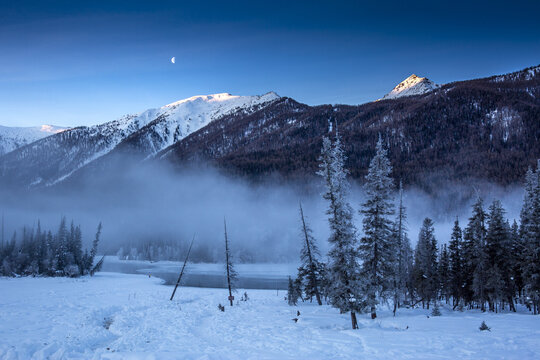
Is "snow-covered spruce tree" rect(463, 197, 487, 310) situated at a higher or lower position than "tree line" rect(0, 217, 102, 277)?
higher

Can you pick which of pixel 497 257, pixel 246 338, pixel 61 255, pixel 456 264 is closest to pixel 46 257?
pixel 61 255

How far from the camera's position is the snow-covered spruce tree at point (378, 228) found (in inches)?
996

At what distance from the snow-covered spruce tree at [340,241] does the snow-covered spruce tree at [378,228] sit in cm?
424

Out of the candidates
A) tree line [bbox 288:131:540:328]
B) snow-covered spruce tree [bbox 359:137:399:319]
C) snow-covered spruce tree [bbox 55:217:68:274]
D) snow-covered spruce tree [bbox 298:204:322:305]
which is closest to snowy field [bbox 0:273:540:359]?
tree line [bbox 288:131:540:328]

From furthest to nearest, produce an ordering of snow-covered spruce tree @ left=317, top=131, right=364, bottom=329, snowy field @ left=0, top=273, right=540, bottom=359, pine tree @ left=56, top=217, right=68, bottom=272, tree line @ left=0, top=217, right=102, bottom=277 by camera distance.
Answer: pine tree @ left=56, top=217, right=68, bottom=272 → tree line @ left=0, top=217, right=102, bottom=277 → snow-covered spruce tree @ left=317, top=131, right=364, bottom=329 → snowy field @ left=0, top=273, right=540, bottom=359

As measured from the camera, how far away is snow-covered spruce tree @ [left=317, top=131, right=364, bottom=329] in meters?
20.5

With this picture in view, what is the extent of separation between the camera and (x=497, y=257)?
3675 centimetres

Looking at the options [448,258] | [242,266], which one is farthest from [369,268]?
[242,266]

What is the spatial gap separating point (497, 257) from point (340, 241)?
26934 millimetres

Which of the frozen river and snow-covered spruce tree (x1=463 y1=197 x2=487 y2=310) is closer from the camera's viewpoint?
snow-covered spruce tree (x1=463 y1=197 x2=487 y2=310)

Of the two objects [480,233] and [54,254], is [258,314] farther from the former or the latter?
[54,254]

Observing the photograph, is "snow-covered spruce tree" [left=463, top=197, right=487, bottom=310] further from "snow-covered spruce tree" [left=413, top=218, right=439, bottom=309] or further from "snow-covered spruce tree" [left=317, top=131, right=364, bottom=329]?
"snow-covered spruce tree" [left=317, top=131, right=364, bottom=329]

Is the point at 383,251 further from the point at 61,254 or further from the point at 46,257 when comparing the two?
the point at 46,257

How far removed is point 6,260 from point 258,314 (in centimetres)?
7826
